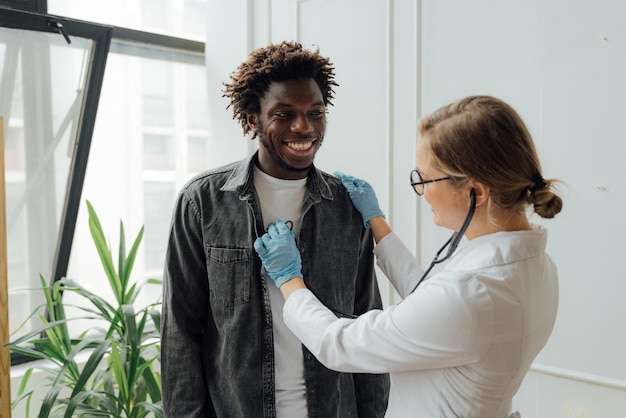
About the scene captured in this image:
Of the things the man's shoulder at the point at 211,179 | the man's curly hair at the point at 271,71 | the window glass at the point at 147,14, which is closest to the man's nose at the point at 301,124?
the man's curly hair at the point at 271,71

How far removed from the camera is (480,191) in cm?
108

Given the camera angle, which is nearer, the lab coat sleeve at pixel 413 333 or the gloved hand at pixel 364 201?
the lab coat sleeve at pixel 413 333

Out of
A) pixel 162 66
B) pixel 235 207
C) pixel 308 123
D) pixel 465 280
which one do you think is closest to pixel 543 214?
pixel 465 280

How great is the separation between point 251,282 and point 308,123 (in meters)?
0.41

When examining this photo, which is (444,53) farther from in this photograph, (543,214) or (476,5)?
(543,214)

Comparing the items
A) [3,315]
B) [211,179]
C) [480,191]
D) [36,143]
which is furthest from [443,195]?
[36,143]

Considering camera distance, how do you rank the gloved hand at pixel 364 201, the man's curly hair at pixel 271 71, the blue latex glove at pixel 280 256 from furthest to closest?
the gloved hand at pixel 364 201
the man's curly hair at pixel 271 71
the blue latex glove at pixel 280 256

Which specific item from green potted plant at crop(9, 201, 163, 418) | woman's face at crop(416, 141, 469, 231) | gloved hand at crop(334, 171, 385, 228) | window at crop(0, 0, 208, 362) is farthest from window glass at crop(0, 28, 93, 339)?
woman's face at crop(416, 141, 469, 231)

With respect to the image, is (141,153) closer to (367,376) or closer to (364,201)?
(364,201)

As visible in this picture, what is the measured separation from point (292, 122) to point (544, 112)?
0.92 meters

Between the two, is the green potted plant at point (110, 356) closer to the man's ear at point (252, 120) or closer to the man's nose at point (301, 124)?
the man's ear at point (252, 120)

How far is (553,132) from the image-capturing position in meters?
1.88

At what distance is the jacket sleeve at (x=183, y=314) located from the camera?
→ 142 centimetres

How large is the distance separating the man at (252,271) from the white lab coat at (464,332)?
0.29 meters
